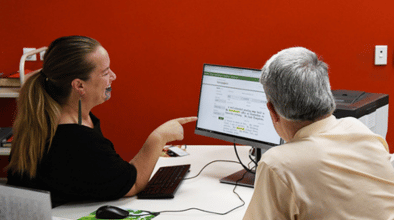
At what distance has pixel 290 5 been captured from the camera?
2807 millimetres

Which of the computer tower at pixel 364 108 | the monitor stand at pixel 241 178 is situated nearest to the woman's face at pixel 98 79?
the monitor stand at pixel 241 178

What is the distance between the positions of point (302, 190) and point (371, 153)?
22cm

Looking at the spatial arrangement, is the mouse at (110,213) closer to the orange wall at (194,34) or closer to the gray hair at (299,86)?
the gray hair at (299,86)

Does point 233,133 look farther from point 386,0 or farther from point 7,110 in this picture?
point 7,110

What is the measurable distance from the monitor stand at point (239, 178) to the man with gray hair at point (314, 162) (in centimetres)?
68

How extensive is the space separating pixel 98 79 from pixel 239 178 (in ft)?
2.37

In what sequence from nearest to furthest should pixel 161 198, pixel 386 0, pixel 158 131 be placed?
pixel 161 198
pixel 158 131
pixel 386 0

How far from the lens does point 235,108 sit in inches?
72.9

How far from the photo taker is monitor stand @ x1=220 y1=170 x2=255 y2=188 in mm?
1772

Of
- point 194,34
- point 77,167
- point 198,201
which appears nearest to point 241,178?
point 198,201

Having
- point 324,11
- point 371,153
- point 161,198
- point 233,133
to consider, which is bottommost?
point 161,198

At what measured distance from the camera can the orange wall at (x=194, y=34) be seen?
111 inches

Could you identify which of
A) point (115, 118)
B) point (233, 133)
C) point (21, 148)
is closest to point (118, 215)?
point (21, 148)

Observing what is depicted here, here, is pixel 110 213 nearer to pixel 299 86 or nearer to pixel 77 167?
pixel 77 167
